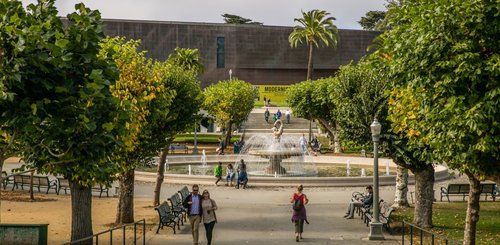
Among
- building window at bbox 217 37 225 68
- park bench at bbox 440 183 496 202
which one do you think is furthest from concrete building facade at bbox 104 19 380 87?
park bench at bbox 440 183 496 202

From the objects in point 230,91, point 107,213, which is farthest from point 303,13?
point 107,213

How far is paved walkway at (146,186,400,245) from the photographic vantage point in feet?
62.1

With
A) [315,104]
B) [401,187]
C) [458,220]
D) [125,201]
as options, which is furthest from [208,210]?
[315,104]

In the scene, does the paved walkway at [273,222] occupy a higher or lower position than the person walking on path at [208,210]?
lower

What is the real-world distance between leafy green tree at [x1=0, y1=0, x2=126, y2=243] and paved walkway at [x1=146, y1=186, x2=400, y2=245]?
702 cm

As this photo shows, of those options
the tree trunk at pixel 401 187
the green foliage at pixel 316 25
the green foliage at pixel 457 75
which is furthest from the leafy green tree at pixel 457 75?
the green foliage at pixel 316 25

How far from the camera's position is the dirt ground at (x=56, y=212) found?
68.7 ft

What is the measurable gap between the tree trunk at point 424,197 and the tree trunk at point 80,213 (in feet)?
30.9

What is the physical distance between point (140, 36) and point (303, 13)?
25.1 meters

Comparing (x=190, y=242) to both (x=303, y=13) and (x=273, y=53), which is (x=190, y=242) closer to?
(x=303, y=13)

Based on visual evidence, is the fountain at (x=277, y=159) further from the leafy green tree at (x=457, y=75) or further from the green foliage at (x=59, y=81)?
the green foliage at (x=59, y=81)

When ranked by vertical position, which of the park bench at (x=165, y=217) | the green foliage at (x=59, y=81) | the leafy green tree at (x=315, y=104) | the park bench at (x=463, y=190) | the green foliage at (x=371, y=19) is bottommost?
the park bench at (x=165, y=217)

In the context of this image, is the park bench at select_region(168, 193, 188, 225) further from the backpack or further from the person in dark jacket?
the person in dark jacket

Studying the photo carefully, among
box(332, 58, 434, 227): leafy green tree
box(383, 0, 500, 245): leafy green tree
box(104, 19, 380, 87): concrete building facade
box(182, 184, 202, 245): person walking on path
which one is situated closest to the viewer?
box(383, 0, 500, 245): leafy green tree
